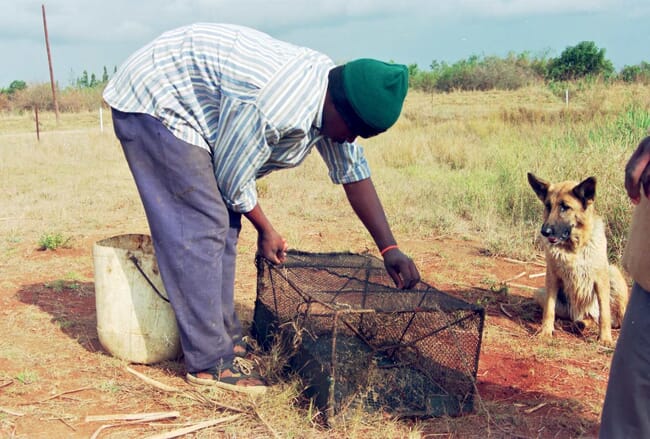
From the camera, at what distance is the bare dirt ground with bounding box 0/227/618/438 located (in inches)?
120

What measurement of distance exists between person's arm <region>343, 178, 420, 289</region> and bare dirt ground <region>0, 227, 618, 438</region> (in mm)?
725

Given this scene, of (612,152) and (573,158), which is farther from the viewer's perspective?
(573,158)

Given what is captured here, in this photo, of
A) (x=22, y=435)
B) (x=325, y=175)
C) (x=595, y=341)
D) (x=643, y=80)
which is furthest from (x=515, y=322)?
(x=643, y=80)

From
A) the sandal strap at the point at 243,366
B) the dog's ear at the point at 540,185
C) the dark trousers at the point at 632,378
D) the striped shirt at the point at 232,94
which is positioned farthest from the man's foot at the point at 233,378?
the dog's ear at the point at 540,185

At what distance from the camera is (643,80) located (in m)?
21.3

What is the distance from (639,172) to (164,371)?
2671mm

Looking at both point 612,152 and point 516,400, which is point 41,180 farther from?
point 516,400

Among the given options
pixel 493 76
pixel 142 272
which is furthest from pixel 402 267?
pixel 493 76

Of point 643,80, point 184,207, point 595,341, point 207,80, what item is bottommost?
point 595,341

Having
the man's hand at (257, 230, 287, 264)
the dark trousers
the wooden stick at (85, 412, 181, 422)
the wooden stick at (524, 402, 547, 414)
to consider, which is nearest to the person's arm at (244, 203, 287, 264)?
the man's hand at (257, 230, 287, 264)

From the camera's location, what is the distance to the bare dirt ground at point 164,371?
305 cm

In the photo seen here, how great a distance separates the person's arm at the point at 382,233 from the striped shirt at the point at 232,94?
0.47 meters

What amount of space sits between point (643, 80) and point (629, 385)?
22.0 metres

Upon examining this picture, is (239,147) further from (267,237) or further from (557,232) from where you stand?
(557,232)
